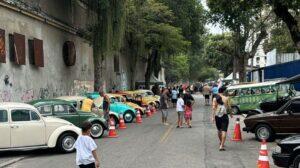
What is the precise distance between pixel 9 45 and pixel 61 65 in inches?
345

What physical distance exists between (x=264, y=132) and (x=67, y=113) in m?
6.83

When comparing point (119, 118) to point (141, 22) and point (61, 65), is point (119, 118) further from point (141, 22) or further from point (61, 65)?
point (141, 22)

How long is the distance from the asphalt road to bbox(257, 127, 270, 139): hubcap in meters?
0.32

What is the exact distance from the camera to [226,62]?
10000 cm

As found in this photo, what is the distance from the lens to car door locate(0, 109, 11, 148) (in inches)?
556

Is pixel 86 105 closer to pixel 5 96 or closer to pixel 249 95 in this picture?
pixel 5 96

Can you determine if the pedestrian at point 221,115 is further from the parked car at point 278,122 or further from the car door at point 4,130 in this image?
the car door at point 4,130

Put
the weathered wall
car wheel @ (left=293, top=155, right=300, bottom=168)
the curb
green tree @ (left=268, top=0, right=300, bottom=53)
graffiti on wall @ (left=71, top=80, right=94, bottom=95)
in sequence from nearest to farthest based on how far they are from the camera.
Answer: car wheel @ (left=293, top=155, right=300, bottom=168), the curb, green tree @ (left=268, top=0, right=300, bottom=53), the weathered wall, graffiti on wall @ (left=71, top=80, right=94, bottom=95)

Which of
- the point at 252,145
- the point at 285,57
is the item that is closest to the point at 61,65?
the point at 252,145

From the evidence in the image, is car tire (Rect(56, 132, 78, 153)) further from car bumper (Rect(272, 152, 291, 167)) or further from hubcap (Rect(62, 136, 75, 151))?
car bumper (Rect(272, 152, 291, 167))

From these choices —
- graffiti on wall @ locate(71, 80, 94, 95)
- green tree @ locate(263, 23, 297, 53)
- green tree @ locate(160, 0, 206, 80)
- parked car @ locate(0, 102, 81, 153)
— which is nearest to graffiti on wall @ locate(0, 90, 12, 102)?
parked car @ locate(0, 102, 81, 153)

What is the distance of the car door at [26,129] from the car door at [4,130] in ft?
0.45

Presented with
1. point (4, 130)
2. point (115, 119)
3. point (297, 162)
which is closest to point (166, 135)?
point (115, 119)

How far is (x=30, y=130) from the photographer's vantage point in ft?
47.8
